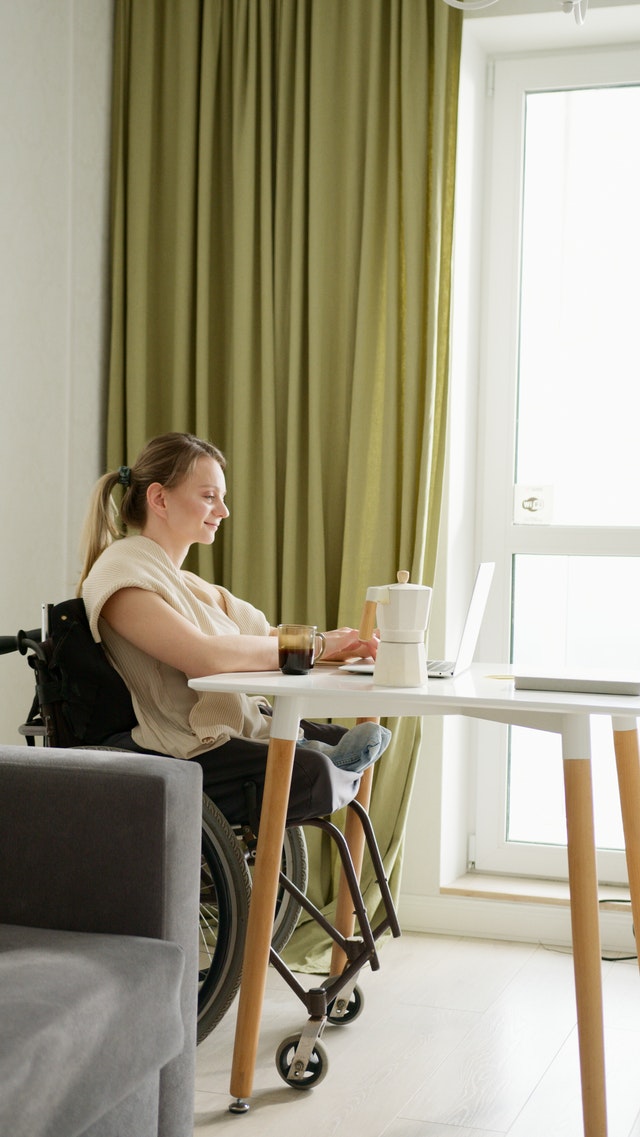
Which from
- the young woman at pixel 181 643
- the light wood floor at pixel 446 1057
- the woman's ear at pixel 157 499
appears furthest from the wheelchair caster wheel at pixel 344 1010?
the woman's ear at pixel 157 499

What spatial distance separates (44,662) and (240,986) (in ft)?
2.23

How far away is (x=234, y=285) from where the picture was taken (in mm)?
3238

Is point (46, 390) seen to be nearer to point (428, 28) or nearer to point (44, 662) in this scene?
point (44, 662)

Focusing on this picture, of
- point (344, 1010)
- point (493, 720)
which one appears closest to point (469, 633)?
point (493, 720)

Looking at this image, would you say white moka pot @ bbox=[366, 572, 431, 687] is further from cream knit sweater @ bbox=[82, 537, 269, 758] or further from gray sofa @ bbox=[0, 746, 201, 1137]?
gray sofa @ bbox=[0, 746, 201, 1137]

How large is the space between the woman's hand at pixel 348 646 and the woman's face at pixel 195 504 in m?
0.33

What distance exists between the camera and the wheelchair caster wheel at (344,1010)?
2529 millimetres

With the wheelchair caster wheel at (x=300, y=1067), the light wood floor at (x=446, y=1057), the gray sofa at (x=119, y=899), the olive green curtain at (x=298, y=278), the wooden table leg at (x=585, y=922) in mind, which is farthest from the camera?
the olive green curtain at (x=298, y=278)

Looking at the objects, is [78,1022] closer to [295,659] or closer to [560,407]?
[295,659]

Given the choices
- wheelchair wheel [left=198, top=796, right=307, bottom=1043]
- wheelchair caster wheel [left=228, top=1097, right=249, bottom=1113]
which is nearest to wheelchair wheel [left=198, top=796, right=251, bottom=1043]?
wheelchair wheel [left=198, top=796, right=307, bottom=1043]

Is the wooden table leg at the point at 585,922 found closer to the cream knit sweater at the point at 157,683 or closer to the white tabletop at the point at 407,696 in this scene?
the white tabletop at the point at 407,696

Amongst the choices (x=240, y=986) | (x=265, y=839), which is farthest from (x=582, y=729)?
(x=240, y=986)

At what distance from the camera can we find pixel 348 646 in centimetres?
248

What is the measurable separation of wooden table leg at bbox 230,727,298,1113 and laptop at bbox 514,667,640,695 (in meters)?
0.41
